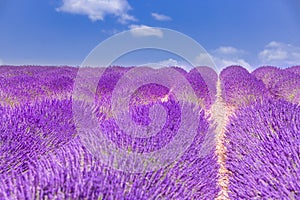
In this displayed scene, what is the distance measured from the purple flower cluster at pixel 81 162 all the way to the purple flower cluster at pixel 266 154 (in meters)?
0.24

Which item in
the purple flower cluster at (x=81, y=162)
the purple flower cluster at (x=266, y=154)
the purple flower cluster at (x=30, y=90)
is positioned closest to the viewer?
the purple flower cluster at (x=81, y=162)

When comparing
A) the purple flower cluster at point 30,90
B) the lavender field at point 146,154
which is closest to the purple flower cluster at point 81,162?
the lavender field at point 146,154

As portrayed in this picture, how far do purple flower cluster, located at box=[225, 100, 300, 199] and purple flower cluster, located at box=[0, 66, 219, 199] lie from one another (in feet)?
0.79

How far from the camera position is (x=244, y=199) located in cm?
235

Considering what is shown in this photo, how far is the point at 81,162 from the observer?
1.97 meters

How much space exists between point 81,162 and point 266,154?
147 centimetres

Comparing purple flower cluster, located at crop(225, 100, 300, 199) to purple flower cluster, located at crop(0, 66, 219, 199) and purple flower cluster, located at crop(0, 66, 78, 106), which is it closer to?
purple flower cluster, located at crop(0, 66, 219, 199)

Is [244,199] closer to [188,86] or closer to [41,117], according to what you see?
[41,117]

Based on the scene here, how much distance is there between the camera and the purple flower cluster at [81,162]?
1.64m

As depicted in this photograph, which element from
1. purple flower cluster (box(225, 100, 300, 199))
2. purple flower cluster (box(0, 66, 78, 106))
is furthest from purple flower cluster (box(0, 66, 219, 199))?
purple flower cluster (box(0, 66, 78, 106))

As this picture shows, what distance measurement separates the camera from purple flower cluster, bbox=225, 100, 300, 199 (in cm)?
213

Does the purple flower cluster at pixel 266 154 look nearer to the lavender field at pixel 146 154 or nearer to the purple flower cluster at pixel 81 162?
the lavender field at pixel 146 154

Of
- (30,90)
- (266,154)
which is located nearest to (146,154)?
(266,154)

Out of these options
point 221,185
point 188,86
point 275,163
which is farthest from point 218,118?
point 275,163
